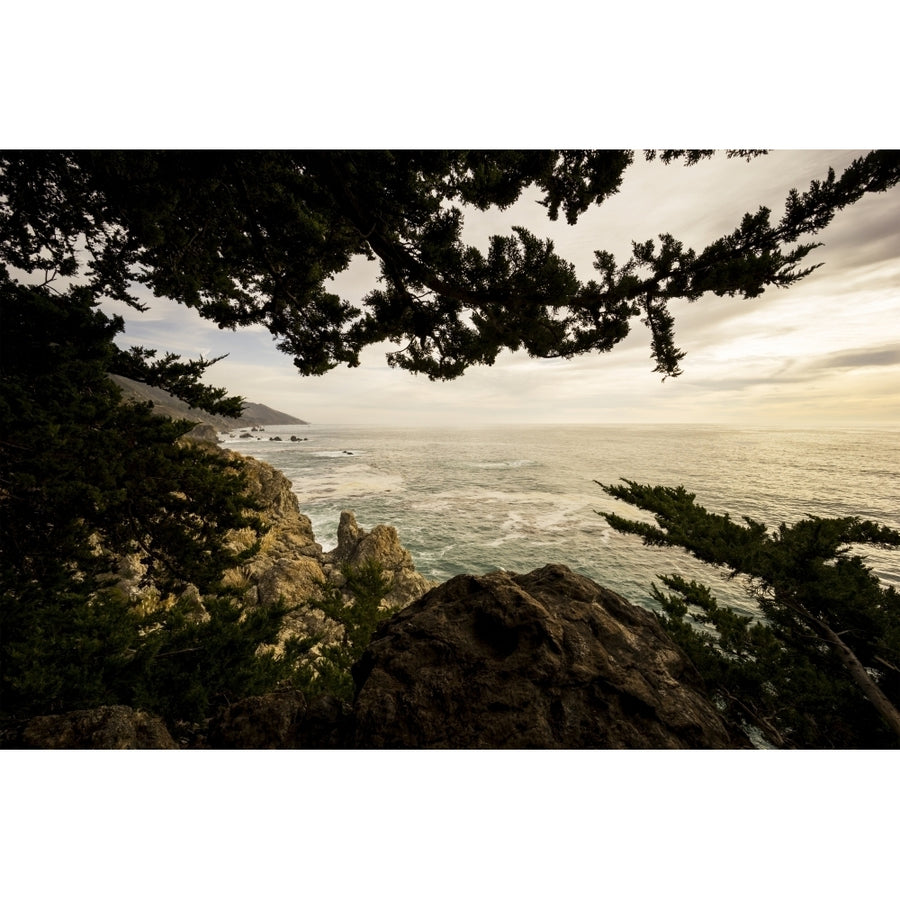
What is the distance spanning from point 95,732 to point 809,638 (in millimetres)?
10521

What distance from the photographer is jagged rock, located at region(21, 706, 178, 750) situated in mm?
2822

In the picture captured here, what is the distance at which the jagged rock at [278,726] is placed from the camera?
10.1ft

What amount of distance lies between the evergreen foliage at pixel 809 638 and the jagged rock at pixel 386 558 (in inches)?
537

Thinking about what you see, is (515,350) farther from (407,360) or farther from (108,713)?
(108,713)

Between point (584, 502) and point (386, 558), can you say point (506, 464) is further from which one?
point (386, 558)

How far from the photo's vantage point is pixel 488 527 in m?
30.0

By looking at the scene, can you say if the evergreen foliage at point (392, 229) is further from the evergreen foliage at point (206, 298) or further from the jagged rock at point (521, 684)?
the jagged rock at point (521, 684)

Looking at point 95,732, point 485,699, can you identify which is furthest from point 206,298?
point 485,699

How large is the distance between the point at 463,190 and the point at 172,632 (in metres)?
8.80

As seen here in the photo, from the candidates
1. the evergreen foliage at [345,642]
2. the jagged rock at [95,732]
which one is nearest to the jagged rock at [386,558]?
the evergreen foliage at [345,642]

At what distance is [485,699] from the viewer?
122 inches

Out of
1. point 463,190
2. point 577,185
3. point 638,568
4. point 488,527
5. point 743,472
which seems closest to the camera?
point 463,190

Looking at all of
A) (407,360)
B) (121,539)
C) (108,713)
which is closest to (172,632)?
(121,539)

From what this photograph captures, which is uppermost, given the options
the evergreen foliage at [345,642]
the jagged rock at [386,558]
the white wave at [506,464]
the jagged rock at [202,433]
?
the jagged rock at [202,433]
